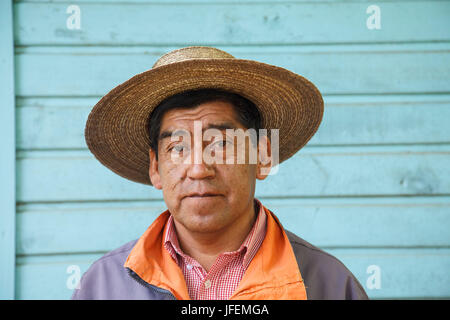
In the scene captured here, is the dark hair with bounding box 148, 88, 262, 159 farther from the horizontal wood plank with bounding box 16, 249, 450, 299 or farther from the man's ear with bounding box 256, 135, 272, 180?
the horizontal wood plank with bounding box 16, 249, 450, 299

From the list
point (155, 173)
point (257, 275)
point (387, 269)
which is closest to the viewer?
point (257, 275)

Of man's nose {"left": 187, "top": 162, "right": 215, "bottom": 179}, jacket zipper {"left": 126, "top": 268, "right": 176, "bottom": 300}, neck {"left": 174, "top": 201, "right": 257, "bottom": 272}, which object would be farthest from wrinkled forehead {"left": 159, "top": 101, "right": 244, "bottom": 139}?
jacket zipper {"left": 126, "top": 268, "right": 176, "bottom": 300}

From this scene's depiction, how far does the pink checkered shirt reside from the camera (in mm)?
1626

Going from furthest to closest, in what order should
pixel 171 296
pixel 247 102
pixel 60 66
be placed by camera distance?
pixel 60 66, pixel 247 102, pixel 171 296

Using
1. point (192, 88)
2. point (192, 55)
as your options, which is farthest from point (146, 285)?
point (192, 55)

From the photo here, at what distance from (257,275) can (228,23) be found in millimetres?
1865

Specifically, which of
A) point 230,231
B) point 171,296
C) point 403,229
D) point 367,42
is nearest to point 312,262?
point 230,231

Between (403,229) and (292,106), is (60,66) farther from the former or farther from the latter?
(403,229)

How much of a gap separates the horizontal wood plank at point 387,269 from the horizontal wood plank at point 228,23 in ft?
4.82

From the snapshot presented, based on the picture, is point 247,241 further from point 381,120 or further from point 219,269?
point 381,120

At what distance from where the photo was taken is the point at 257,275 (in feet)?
5.05

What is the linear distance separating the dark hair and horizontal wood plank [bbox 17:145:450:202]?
3.21 feet

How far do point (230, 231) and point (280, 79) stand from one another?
68 cm

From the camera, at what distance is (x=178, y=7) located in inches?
109
